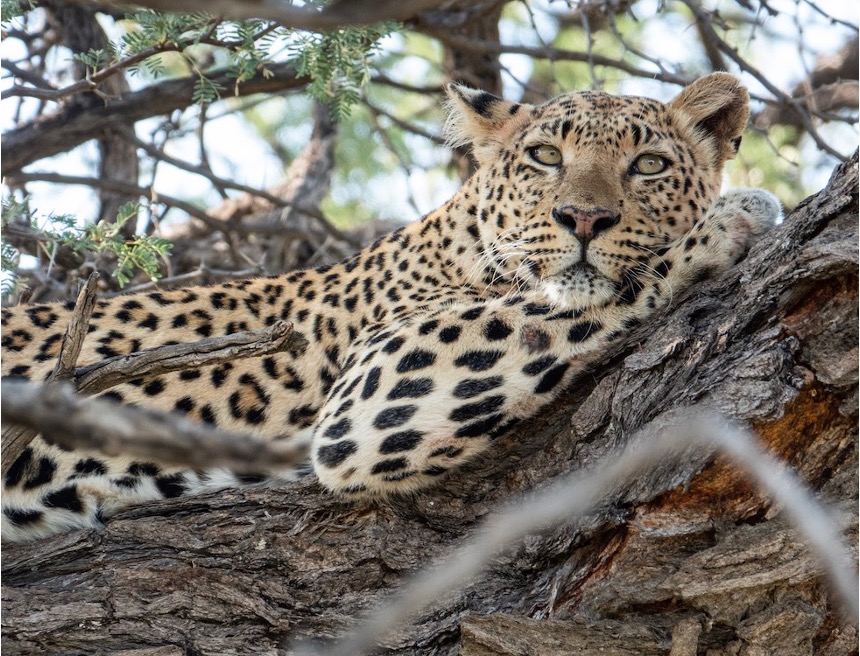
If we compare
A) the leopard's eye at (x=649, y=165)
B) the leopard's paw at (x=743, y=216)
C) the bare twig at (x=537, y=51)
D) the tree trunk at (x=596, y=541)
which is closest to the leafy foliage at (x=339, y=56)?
the bare twig at (x=537, y=51)

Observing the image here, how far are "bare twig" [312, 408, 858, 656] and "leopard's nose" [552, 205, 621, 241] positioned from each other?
1.51 meters

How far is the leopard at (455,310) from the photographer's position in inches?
195

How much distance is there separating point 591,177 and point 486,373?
136 cm

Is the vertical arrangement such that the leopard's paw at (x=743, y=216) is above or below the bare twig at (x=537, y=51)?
below

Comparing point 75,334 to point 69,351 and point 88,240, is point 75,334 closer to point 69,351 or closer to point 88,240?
point 69,351

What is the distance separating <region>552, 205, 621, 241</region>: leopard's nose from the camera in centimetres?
546

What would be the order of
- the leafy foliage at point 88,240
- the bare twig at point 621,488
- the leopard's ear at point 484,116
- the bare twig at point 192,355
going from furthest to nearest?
the leopard's ear at point 484,116, the leafy foliage at point 88,240, the bare twig at point 192,355, the bare twig at point 621,488

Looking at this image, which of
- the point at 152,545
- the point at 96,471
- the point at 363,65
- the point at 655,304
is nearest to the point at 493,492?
the point at 655,304

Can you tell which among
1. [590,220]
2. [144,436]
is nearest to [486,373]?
[590,220]

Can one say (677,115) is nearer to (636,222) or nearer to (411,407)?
(636,222)

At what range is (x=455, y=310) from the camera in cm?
561

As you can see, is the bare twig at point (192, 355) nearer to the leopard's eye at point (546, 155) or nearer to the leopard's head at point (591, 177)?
the leopard's head at point (591, 177)

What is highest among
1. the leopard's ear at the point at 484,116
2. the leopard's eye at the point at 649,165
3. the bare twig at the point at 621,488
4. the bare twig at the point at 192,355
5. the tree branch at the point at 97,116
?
the tree branch at the point at 97,116

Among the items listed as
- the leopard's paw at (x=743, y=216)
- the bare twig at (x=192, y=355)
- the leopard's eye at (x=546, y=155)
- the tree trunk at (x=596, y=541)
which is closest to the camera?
the bare twig at (x=192, y=355)
